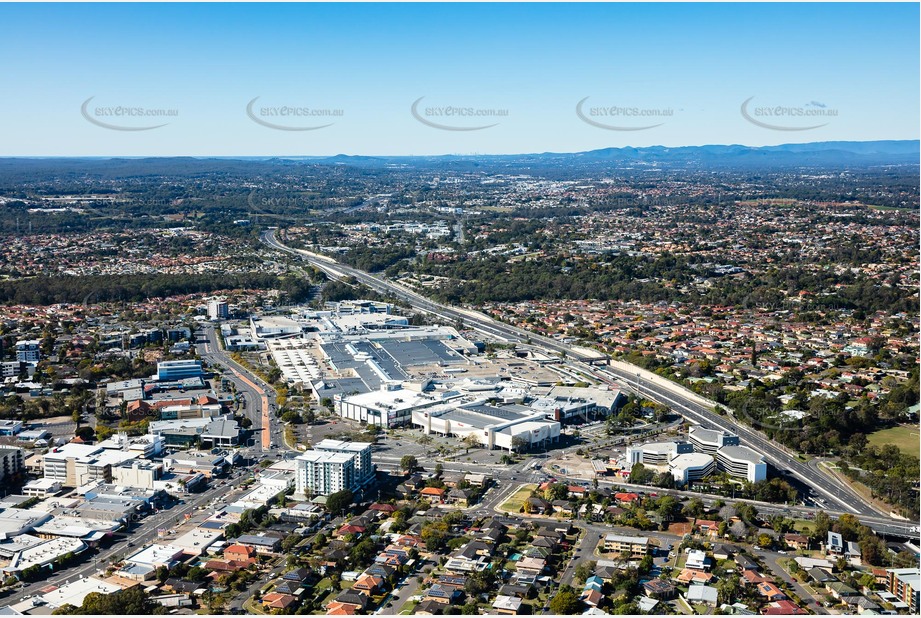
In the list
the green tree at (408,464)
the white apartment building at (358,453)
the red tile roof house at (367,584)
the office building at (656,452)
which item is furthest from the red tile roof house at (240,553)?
the office building at (656,452)

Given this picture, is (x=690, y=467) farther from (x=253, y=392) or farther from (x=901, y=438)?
(x=253, y=392)

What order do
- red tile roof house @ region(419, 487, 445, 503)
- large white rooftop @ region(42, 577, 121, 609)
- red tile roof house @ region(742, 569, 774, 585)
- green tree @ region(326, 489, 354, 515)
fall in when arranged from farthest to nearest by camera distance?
red tile roof house @ region(419, 487, 445, 503)
green tree @ region(326, 489, 354, 515)
red tile roof house @ region(742, 569, 774, 585)
large white rooftop @ region(42, 577, 121, 609)

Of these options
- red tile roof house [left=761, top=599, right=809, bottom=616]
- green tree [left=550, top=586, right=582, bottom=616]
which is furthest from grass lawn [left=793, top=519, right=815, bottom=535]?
green tree [left=550, top=586, right=582, bottom=616]

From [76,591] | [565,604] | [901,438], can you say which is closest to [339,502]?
[76,591]

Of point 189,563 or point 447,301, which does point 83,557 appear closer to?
point 189,563

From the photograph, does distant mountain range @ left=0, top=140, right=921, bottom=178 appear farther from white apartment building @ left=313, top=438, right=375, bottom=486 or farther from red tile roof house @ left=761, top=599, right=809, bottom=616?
red tile roof house @ left=761, top=599, right=809, bottom=616

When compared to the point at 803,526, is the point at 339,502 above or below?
above
